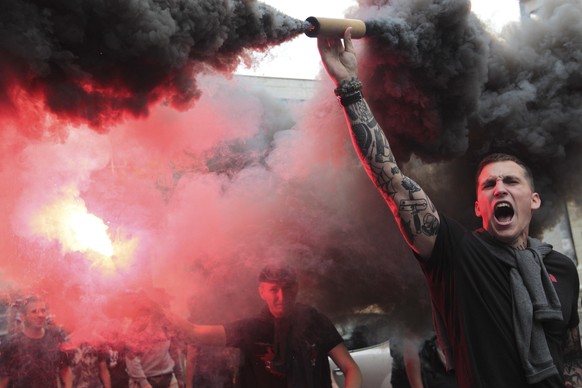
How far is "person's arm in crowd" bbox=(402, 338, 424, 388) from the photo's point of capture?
5410 mm

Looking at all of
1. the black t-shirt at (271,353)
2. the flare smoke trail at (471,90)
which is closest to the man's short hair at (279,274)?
the black t-shirt at (271,353)

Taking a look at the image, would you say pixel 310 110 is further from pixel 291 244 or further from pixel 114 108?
pixel 114 108

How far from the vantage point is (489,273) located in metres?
2.24

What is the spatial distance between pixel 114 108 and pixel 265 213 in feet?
5.88

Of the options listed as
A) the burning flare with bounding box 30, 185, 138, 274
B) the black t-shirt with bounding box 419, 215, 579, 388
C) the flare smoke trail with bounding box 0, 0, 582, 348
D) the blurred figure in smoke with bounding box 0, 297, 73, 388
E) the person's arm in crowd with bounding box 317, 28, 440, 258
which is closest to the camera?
the black t-shirt with bounding box 419, 215, 579, 388

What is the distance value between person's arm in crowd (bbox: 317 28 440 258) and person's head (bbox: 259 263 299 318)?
6.85 ft

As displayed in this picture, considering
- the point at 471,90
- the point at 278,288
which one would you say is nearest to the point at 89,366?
the point at 278,288

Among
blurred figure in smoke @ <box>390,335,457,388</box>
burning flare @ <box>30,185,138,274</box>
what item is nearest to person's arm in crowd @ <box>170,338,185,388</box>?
burning flare @ <box>30,185,138,274</box>

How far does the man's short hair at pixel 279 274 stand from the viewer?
4.29m

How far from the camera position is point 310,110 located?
4367 millimetres

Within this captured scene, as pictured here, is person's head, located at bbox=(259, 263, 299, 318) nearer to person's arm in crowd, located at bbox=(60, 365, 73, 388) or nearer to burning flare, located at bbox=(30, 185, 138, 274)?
burning flare, located at bbox=(30, 185, 138, 274)

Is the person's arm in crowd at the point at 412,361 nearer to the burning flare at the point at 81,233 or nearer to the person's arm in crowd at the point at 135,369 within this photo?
the person's arm in crowd at the point at 135,369

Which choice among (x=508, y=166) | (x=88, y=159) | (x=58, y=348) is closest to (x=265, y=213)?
(x=88, y=159)

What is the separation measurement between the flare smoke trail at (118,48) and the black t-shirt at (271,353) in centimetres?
186
